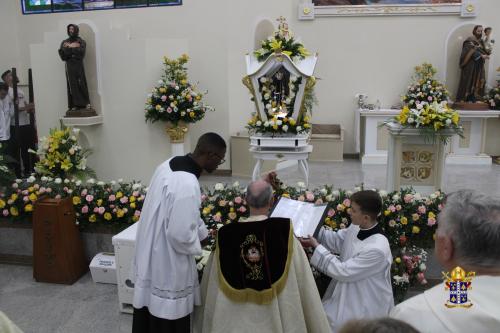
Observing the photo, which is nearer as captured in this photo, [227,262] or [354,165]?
[227,262]

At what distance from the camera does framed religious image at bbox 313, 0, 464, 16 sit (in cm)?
1012

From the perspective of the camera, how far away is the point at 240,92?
872 centimetres

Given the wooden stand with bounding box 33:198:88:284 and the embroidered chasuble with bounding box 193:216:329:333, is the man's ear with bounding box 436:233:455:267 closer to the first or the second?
the embroidered chasuble with bounding box 193:216:329:333

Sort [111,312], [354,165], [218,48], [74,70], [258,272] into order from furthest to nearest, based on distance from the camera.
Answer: [354,165] → [218,48] → [74,70] → [111,312] → [258,272]

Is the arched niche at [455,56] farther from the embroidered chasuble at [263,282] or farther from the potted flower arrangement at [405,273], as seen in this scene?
the embroidered chasuble at [263,282]

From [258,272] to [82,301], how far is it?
2188 millimetres

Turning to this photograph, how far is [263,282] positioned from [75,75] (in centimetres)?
639

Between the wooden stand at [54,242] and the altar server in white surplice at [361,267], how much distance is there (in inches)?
96.0

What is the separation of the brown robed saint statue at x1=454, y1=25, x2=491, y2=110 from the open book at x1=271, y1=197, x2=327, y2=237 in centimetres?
798

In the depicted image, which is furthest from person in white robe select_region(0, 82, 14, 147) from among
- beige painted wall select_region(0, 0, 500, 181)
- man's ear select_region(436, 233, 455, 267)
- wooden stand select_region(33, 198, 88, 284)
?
man's ear select_region(436, 233, 455, 267)

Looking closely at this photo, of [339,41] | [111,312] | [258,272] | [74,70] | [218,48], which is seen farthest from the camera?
→ [339,41]

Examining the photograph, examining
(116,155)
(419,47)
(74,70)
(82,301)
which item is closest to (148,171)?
(116,155)

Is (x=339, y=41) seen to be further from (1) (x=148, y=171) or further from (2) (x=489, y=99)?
(1) (x=148, y=171)

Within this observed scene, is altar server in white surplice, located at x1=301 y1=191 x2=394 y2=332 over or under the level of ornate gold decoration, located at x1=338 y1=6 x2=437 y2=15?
under
